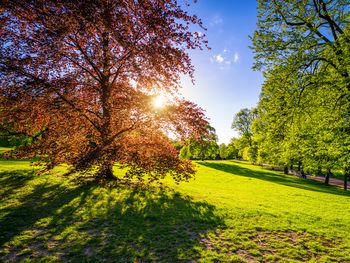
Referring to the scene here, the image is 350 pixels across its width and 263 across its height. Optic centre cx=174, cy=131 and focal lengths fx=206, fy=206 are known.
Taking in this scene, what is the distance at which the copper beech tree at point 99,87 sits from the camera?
7.38 metres

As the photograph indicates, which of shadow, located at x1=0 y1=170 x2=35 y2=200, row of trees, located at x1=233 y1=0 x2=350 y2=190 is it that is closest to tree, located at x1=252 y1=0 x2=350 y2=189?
row of trees, located at x1=233 y1=0 x2=350 y2=190

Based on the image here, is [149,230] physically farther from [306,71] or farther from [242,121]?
[242,121]

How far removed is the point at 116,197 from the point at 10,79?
6523mm

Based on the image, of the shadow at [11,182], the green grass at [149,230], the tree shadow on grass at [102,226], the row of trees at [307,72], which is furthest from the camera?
the row of trees at [307,72]

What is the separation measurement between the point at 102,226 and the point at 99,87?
6.69m

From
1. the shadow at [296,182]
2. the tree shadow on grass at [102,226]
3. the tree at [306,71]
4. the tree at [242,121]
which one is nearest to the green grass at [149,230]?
the tree shadow on grass at [102,226]

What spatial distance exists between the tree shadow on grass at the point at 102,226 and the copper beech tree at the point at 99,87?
153cm

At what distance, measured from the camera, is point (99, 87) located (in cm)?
1039

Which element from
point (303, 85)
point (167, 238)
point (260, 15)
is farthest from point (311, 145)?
point (167, 238)

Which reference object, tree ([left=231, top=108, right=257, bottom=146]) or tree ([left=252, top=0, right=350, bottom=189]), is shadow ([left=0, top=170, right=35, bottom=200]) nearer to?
tree ([left=252, top=0, right=350, bottom=189])

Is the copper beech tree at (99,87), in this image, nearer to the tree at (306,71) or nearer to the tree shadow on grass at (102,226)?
the tree shadow on grass at (102,226)

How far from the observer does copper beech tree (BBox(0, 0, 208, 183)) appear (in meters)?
7.38

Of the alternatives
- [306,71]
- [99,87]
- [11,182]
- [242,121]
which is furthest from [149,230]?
[242,121]

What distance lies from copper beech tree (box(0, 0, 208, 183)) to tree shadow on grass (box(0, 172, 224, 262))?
5.01 feet
